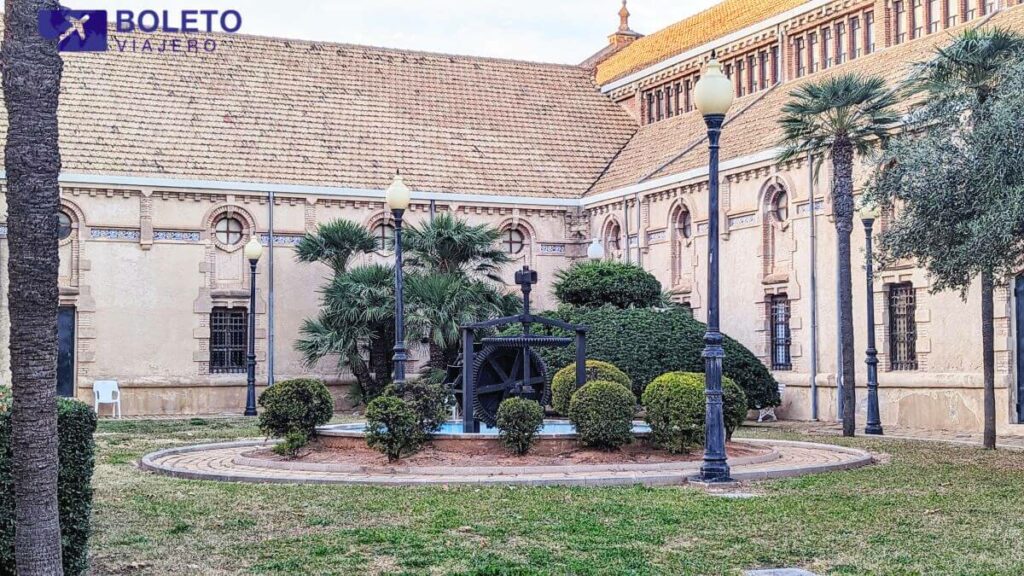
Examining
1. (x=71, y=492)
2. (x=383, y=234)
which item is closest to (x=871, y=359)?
(x=383, y=234)

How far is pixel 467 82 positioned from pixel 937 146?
88.3ft

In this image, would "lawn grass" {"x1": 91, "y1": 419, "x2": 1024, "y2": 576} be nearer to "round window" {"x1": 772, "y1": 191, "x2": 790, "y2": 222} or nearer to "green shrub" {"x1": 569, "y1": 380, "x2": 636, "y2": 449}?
"green shrub" {"x1": 569, "y1": 380, "x2": 636, "y2": 449}

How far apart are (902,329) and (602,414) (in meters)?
13.3

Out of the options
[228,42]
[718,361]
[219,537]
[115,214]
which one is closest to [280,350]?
[115,214]

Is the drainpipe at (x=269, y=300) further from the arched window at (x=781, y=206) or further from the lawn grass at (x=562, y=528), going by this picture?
the lawn grass at (x=562, y=528)

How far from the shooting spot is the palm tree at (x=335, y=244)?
33.7m

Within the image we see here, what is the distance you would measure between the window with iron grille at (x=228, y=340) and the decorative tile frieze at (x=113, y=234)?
296 cm

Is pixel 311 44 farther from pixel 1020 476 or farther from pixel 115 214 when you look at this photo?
pixel 1020 476

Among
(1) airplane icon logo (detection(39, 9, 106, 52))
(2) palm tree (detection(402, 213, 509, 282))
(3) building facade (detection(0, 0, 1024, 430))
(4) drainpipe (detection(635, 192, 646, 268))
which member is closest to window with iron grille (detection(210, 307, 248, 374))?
(3) building facade (detection(0, 0, 1024, 430))

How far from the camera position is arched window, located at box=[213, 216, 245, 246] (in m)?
35.0

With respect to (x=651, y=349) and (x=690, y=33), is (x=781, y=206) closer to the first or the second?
(x=651, y=349)

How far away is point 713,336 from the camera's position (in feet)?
49.3

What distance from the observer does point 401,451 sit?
16.4 meters

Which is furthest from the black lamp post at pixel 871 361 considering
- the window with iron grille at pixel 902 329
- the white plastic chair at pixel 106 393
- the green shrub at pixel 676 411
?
the white plastic chair at pixel 106 393
